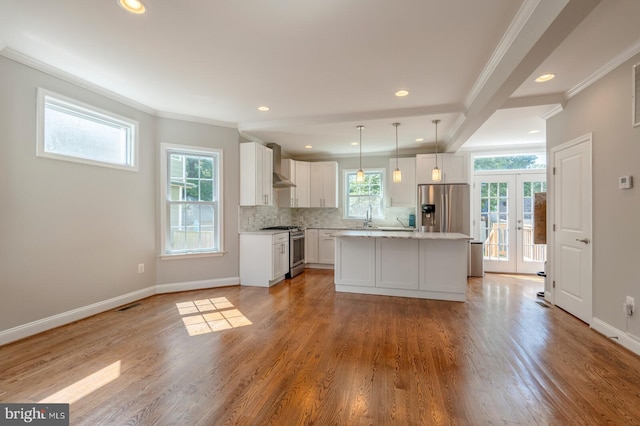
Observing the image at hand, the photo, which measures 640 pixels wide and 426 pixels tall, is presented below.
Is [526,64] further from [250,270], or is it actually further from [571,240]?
[250,270]

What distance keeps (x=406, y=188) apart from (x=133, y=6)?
5.23m

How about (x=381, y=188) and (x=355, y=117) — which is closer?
(x=355, y=117)

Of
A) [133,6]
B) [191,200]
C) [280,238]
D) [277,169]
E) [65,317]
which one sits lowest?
[65,317]

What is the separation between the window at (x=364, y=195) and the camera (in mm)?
6531

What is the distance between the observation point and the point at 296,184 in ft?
21.0

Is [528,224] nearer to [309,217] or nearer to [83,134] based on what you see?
[309,217]

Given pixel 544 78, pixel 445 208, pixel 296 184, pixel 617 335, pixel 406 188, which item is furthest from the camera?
pixel 296 184

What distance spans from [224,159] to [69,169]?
2.01m

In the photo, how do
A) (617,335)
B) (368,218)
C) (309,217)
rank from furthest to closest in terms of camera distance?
(309,217) < (368,218) < (617,335)

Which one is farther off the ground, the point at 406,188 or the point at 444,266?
the point at 406,188

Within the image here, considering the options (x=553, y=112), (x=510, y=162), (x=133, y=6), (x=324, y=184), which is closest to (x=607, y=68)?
(x=553, y=112)

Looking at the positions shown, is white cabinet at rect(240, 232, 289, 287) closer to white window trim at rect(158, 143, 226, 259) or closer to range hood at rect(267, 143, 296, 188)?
white window trim at rect(158, 143, 226, 259)

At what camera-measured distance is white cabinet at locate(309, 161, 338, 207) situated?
642cm

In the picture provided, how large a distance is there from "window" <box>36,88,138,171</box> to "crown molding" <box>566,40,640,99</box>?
548 cm
